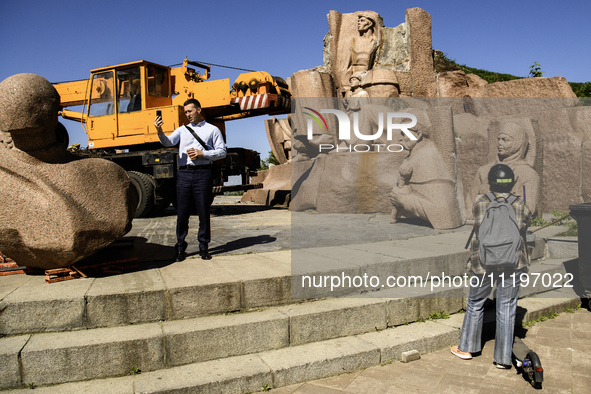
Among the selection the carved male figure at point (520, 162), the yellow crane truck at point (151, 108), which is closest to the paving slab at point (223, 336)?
the carved male figure at point (520, 162)

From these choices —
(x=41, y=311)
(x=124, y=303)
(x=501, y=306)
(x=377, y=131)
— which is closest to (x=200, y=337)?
(x=124, y=303)

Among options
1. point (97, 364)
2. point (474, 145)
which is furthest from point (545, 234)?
point (97, 364)

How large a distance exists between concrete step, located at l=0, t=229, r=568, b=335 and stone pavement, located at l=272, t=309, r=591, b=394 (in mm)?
795

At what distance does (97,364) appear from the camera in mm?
2691

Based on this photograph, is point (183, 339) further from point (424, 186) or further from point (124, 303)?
point (424, 186)

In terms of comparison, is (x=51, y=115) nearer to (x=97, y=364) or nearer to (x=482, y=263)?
(x=97, y=364)

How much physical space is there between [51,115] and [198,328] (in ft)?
6.23

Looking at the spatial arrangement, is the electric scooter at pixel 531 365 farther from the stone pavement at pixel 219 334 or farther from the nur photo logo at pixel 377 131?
the nur photo logo at pixel 377 131

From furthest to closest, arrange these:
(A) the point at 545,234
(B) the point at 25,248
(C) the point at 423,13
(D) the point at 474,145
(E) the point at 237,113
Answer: (C) the point at 423,13 → (E) the point at 237,113 → (D) the point at 474,145 → (A) the point at 545,234 → (B) the point at 25,248

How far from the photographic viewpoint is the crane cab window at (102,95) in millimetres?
8961

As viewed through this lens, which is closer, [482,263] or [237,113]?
[482,263]

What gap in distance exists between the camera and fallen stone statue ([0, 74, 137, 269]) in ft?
10.3

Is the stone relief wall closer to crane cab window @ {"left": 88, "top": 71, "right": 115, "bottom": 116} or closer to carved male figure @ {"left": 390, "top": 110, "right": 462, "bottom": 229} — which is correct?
carved male figure @ {"left": 390, "top": 110, "right": 462, "bottom": 229}

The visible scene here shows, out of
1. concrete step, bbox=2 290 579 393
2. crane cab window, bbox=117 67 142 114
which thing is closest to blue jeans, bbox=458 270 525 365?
concrete step, bbox=2 290 579 393
